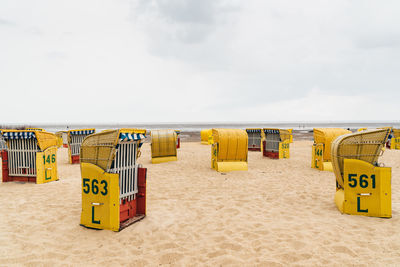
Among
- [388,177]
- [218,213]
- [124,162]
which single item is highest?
[124,162]

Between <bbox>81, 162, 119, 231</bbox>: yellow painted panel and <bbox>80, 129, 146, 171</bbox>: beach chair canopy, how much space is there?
14 cm

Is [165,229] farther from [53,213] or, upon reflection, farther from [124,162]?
[53,213]

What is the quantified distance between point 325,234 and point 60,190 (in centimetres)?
796

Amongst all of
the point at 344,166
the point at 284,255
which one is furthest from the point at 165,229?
the point at 344,166

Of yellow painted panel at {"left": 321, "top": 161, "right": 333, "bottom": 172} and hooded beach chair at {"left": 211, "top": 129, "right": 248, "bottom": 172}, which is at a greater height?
hooded beach chair at {"left": 211, "top": 129, "right": 248, "bottom": 172}

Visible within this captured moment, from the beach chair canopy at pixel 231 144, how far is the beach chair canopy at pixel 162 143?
3718mm

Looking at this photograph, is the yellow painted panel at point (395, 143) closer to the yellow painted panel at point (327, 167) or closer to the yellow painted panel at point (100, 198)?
the yellow painted panel at point (327, 167)

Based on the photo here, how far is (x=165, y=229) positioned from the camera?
17.3ft

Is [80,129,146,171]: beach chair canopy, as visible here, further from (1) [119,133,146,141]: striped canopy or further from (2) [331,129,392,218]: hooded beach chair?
(2) [331,129,392,218]: hooded beach chair

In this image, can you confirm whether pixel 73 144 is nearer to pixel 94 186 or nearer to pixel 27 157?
pixel 27 157

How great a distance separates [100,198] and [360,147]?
19.7 ft

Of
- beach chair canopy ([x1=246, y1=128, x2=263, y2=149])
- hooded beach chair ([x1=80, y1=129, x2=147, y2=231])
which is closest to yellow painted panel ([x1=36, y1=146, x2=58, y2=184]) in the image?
hooded beach chair ([x1=80, y1=129, x2=147, y2=231])

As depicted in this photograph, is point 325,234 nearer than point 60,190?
Yes

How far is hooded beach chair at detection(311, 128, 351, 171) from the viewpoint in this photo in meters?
11.5
